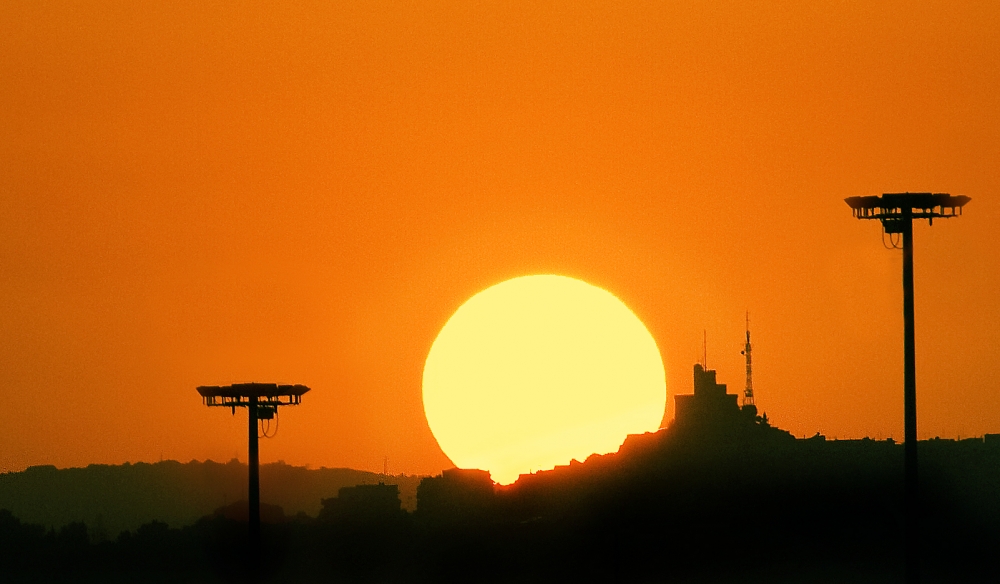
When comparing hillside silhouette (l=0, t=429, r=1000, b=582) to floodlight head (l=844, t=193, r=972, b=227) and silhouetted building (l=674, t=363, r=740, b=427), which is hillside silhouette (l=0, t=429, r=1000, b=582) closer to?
silhouetted building (l=674, t=363, r=740, b=427)

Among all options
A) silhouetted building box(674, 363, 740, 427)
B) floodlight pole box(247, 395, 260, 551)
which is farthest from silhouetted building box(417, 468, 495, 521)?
floodlight pole box(247, 395, 260, 551)

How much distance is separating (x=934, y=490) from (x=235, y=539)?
240 feet

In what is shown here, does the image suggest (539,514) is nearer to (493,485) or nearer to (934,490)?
(493,485)

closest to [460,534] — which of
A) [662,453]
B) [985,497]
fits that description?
[662,453]

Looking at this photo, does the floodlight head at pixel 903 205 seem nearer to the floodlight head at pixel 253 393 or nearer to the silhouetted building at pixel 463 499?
the floodlight head at pixel 253 393

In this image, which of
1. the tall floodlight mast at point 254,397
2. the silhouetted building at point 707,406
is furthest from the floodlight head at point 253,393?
the silhouetted building at point 707,406

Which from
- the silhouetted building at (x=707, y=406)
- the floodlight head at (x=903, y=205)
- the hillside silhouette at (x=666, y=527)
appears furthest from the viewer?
the silhouetted building at (x=707, y=406)

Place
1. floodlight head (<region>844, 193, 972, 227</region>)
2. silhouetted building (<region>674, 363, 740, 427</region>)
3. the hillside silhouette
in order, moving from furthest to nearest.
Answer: silhouetted building (<region>674, 363, 740, 427</region>), the hillside silhouette, floodlight head (<region>844, 193, 972, 227</region>)

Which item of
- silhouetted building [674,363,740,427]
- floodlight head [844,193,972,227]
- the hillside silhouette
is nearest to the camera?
floodlight head [844,193,972,227]

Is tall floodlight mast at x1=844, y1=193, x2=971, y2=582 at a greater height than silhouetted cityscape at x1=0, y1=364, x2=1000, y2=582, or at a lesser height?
greater

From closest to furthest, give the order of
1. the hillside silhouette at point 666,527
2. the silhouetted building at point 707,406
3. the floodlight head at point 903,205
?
Answer: the floodlight head at point 903,205
the hillside silhouette at point 666,527
the silhouetted building at point 707,406

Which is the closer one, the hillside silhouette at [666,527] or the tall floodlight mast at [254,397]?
the tall floodlight mast at [254,397]

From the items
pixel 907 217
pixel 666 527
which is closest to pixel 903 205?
pixel 907 217

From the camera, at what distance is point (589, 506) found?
179375 millimetres
